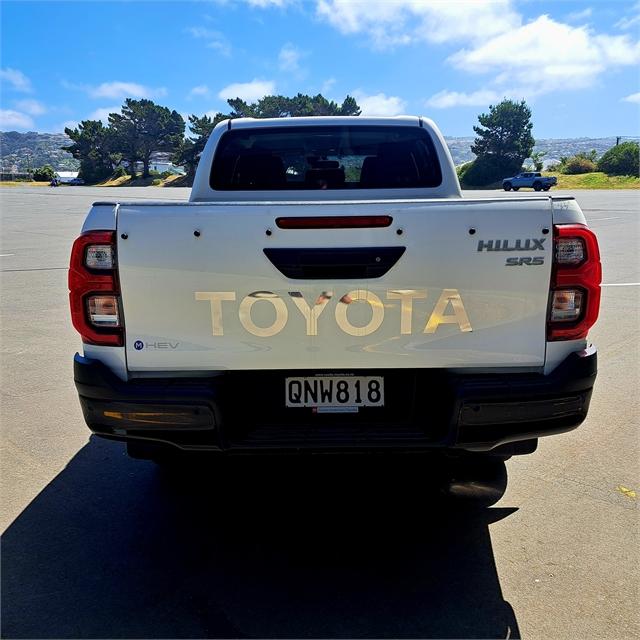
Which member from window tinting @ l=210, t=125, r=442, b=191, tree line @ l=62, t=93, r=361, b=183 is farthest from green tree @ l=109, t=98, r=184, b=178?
window tinting @ l=210, t=125, r=442, b=191

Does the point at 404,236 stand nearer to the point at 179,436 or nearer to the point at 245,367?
the point at 245,367

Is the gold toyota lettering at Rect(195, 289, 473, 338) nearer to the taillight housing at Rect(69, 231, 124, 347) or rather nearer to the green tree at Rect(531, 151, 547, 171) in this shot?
the taillight housing at Rect(69, 231, 124, 347)

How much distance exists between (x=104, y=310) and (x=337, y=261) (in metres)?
1.01

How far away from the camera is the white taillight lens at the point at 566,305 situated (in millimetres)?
2738

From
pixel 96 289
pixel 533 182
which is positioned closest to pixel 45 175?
pixel 533 182

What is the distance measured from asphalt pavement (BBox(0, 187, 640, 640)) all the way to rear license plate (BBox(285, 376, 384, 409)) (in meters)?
0.70

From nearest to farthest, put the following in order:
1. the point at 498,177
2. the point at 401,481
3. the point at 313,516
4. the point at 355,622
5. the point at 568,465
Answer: the point at 355,622
the point at 313,516
the point at 401,481
the point at 568,465
the point at 498,177

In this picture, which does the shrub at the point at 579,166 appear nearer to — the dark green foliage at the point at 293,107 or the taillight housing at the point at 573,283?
the dark green foliage at the point at 293,107

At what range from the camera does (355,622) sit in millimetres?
2498

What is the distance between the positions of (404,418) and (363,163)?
2219 mm

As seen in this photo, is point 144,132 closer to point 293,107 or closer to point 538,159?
point 293,107

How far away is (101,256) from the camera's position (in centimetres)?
271

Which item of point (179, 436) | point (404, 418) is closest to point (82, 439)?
point (179, 436)

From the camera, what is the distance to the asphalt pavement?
8.27ft
